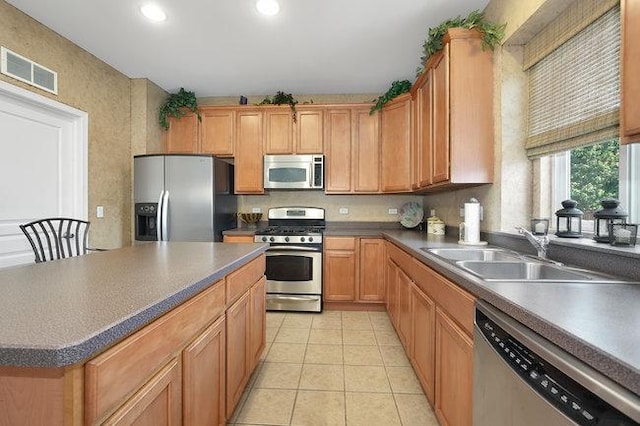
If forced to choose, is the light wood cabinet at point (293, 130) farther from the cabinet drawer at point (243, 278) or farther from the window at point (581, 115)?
the window at point (581, 115)

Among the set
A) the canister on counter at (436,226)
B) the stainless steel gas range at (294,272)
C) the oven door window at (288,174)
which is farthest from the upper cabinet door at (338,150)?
the canister on counter at (436,226)

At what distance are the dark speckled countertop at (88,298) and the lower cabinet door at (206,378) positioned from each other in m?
0.23

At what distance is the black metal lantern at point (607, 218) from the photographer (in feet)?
4.62

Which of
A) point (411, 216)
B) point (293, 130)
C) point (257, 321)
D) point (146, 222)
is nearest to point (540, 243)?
point (257, 321)

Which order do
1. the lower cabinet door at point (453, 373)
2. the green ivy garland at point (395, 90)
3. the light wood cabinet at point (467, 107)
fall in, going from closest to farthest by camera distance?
the lower cabinet door at point (453, 373), the light wood cabinet at point (467, 107), the green ivy garland at point (395, 90)

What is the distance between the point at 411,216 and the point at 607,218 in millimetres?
2499

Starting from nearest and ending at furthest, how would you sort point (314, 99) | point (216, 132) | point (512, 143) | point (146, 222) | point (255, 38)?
point (512, 143), point (255, 38), point (146, 222), point (216, 132), point (314, 99)

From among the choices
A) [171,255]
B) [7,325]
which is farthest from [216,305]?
[7,325]

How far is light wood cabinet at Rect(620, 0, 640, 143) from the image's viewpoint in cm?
109

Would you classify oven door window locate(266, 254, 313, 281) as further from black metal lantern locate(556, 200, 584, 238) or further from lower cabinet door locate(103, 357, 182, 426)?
lower cabinet door locate(103, 357, 182, 426)

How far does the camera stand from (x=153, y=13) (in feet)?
7.98

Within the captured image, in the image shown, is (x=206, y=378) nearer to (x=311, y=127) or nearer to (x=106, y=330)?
(x=106, y=330)

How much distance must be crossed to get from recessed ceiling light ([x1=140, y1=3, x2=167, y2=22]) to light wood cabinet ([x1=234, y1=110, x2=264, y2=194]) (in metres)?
1.47

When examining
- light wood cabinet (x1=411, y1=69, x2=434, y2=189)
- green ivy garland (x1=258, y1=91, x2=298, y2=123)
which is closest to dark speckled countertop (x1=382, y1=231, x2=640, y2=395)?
light wood cabinet (x1=411, y1=69, x2=434, y2=189)
